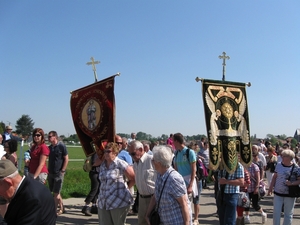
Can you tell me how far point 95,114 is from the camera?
7.18 meters

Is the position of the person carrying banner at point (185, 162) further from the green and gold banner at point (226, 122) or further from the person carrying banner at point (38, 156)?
the person carrying banner at point (38, 156)

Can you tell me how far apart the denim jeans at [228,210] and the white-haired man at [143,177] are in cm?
118

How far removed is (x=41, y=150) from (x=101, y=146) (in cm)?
139

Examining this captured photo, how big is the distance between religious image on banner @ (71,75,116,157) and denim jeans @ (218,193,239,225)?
2429 mm

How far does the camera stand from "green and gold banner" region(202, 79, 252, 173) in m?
6.36

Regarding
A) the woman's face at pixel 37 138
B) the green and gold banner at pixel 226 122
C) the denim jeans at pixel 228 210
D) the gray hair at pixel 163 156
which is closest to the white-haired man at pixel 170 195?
the gray hair at pixel 163 156

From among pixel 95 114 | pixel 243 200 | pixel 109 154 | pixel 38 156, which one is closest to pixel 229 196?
pixel 243 200

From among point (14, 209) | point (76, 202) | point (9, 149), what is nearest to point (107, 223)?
point (14, 209)

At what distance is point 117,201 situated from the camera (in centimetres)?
520

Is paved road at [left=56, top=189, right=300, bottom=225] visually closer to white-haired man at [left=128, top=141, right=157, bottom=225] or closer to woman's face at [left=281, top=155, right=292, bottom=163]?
woman's face at [left=281, top=155, right=292, bottom=163]

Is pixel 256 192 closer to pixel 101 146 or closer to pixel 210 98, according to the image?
pixel 210 98

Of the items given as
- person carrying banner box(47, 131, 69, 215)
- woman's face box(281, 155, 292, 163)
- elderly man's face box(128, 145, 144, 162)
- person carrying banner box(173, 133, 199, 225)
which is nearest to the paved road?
person carrying banner box(47, 131, 69, 215)

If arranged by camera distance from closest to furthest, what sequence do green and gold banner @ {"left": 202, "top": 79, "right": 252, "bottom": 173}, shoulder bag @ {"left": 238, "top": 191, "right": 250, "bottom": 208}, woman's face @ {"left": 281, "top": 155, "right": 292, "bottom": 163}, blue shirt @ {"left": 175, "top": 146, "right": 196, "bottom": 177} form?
green and gold banner @ {"left": 202, "top": 79, "right": 252, "bottom": 173}
woman's face @ {"left": 281, "top": 155, "right": 292, "bottom": 163}
blue shirt @ {"left": 175, "top": 146, "right": 196, "bottom": 177}
shoulder bag @ {"left": 238, "top": 191, "right": 250, "bottom": 208}

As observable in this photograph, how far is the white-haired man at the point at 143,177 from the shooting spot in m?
5.57
